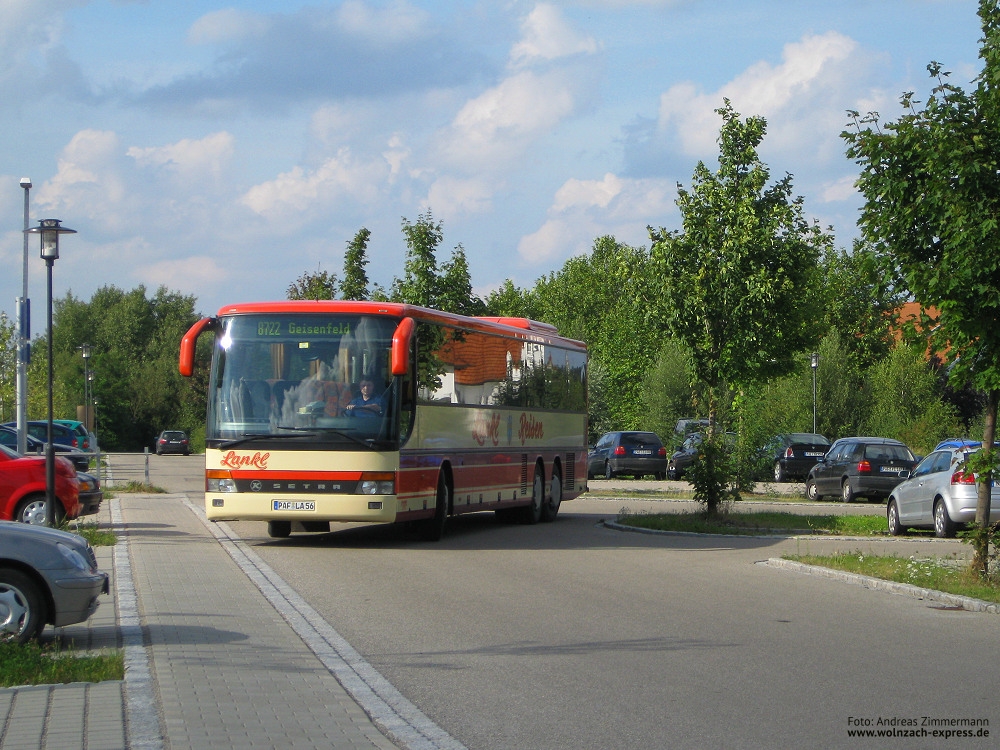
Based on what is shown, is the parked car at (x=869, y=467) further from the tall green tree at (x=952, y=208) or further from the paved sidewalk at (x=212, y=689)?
the paved sidewalk at (x=212, y=689)

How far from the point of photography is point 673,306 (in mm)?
22000

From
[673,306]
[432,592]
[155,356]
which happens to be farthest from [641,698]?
[155,356]

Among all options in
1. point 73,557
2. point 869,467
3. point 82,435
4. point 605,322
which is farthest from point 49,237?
point 605,322

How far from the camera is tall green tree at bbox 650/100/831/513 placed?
21766 mm

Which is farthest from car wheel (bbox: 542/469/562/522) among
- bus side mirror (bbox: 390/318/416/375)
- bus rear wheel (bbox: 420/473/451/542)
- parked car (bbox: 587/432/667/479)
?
parked car (bbox: 587/432/667/479)

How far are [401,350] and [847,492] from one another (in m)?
18.6

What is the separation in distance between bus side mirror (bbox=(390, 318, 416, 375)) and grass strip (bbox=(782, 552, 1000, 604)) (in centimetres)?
552

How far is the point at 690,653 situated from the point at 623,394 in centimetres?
7798

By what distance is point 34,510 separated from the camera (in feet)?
60.6

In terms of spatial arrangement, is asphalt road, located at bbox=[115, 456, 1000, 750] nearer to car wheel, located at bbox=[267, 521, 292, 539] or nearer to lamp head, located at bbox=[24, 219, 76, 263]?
car wheel, located at bbox=[267, 521, 292, 539]

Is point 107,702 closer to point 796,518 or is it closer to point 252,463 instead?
point 252,463

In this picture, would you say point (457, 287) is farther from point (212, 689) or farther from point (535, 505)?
point (212, 689)

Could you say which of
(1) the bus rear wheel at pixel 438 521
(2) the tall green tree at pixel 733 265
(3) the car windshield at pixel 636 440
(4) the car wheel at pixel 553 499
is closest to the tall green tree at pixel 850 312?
(3) the car windshield at pixel 636 440

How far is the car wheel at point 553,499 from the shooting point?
82.6 feet
